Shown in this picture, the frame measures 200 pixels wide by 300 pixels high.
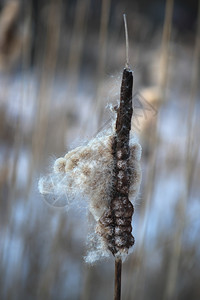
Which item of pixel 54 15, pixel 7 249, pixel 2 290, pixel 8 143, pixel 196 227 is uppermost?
pixel 54 15

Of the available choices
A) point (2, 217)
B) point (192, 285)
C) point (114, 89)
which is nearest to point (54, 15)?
point (114, 89)

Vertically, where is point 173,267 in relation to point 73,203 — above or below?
below

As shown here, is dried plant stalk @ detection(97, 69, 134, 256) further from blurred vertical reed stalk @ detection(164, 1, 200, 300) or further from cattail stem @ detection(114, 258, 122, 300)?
blurred vertical reed stalk @ detection(164, 1, 200, 300)

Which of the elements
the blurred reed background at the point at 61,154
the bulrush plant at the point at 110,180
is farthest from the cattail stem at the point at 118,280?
the blurred reed background at the point at 61,154

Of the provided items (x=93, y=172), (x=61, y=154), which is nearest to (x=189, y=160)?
(x=61, y=154)

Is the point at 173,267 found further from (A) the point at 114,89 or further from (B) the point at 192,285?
(A) the point at 114,89

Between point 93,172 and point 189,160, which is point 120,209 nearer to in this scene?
point 93,172
